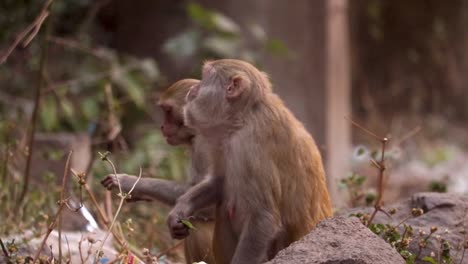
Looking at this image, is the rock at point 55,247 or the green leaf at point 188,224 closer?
the green leaf at point 188,224

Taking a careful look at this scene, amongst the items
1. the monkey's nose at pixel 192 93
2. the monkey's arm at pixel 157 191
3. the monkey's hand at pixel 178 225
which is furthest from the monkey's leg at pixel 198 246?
the monkey's nose at pixel 192 93

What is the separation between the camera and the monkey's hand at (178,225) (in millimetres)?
4773

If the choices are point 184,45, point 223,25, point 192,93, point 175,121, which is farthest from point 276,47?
point 192,93

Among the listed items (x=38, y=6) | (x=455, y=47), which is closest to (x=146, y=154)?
(x=38, y=6)

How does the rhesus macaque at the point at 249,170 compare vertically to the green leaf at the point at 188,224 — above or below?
above

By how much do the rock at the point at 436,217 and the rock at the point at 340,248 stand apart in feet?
2.36

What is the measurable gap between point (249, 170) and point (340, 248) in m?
0.91

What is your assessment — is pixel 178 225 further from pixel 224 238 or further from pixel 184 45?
pixel 184 45

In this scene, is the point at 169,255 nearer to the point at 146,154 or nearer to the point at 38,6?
the point at 146,154

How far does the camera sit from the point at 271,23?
11.6 metres

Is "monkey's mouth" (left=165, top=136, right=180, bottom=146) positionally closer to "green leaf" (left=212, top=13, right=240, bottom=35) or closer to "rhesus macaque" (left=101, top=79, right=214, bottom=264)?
"rhesus macaque" (left=101, top=79, right=214, bottom=264)

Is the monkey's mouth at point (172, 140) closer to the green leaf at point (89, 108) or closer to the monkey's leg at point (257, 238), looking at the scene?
the monkey's leg at point (257, 238)

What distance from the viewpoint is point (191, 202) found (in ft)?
16.3

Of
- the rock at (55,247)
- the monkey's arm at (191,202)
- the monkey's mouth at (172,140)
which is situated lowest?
the rock at (55,247)
